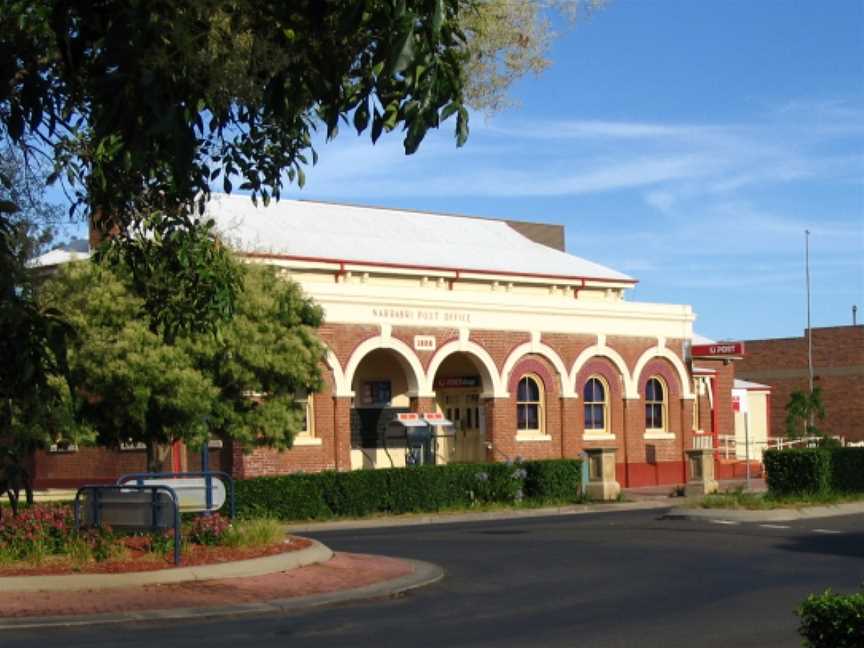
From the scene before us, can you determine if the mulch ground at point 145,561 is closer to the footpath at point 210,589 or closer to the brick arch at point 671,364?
the footpath at point 210,589

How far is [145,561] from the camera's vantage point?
55.7 feet

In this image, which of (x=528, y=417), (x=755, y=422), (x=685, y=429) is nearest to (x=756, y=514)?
(x=528, y=417)

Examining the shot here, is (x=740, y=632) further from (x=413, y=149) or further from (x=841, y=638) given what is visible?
(x=413, y=149)

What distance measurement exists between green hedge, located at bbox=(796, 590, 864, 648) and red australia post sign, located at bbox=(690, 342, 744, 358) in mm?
38259

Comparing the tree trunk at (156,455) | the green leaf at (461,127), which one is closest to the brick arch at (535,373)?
the tree trunk at (156,455)

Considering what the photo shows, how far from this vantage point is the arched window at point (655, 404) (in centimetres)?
4528

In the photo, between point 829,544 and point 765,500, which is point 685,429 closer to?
point 765,500

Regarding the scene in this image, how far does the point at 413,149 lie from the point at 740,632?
296 inches

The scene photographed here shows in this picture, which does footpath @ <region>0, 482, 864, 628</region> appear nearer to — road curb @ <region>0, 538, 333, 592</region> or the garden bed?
road curb @ <region>0, 538, 333, 592</region>

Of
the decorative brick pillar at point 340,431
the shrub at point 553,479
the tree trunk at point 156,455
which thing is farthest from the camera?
the decorative brick pillar at point 340,431

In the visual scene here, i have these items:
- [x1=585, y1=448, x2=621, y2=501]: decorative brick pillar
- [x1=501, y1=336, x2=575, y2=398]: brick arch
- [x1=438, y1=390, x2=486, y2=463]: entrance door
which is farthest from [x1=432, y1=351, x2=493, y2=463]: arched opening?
[x1=585, y1=448, x2=621, y2=501]: decorative brick pillar

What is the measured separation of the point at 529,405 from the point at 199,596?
2746cm

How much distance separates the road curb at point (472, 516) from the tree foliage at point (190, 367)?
112 inches

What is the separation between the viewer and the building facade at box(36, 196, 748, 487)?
37656mm
